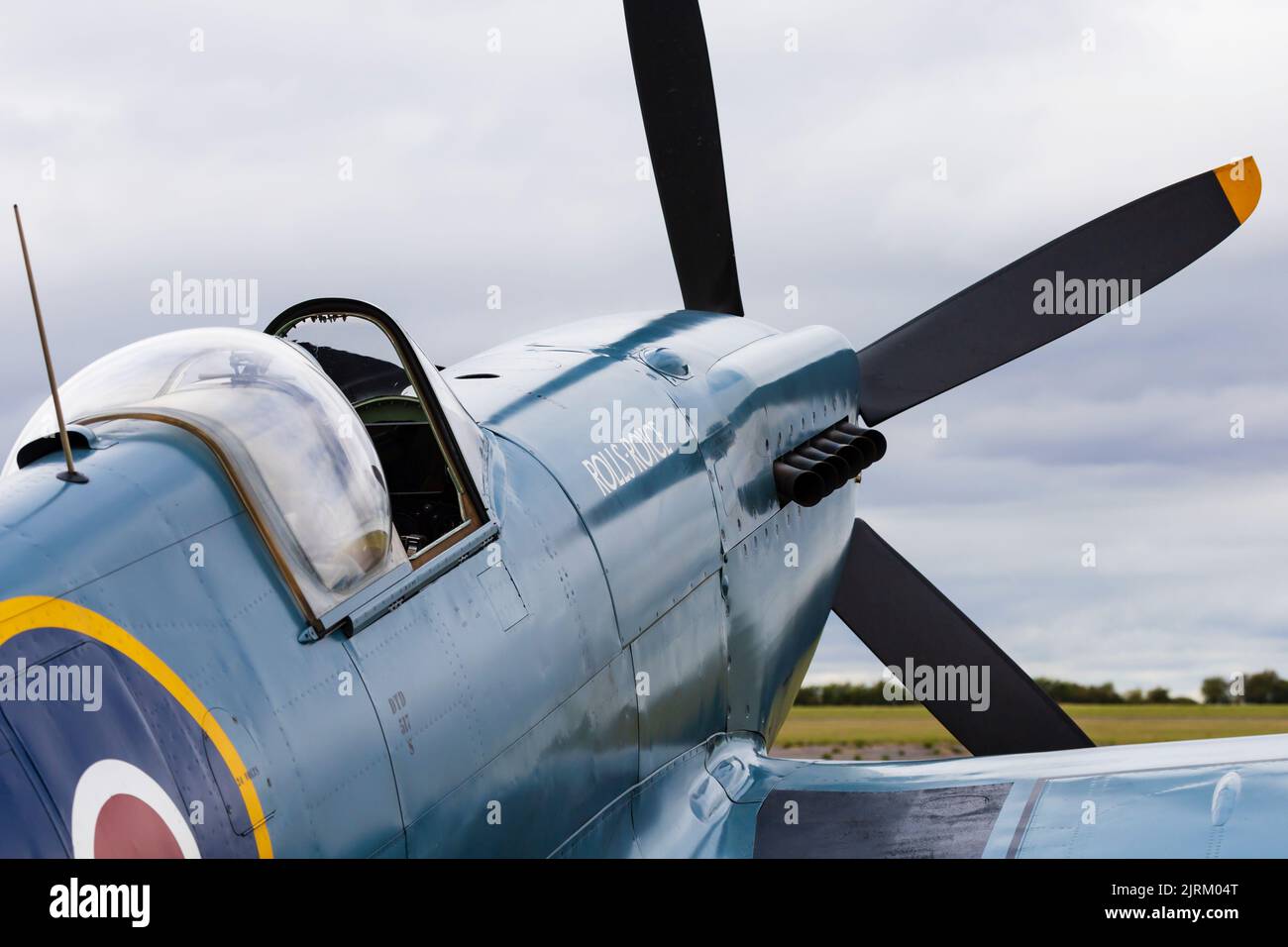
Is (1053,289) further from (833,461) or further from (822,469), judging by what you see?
(822,469)

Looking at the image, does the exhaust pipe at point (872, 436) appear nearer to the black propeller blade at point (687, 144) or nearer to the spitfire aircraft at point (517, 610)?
the spitfire aircraft at point (517, 610)

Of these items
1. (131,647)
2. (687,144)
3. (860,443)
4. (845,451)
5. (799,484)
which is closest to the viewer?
(131,647)

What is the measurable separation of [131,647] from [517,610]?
5.30 feet

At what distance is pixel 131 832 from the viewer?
2.85 meters

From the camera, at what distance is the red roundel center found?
2.78 m

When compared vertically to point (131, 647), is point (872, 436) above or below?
below

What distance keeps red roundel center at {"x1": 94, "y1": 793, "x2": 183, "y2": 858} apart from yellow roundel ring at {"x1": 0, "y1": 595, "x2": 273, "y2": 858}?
26 cm

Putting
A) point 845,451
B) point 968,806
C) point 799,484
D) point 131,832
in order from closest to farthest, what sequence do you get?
1. point 131,832
2. point 968,806
3. point 799,484
4. point 845,451

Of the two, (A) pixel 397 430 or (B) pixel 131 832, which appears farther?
(A) pixel 397 430

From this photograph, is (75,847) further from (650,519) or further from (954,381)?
(954,381)

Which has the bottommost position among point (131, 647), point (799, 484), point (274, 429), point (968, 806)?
point (968, 806)

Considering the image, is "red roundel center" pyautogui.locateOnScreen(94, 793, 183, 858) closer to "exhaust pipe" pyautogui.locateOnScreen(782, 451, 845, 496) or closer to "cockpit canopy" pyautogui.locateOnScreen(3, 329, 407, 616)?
"cockpit canopy" pyautogui.locateOnScreen(3, 329, 407, 616)

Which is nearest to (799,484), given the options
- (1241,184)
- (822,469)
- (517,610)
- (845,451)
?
(822,469)

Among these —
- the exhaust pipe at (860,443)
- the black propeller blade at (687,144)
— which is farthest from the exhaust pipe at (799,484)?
the black propeller blade at (687,144)
